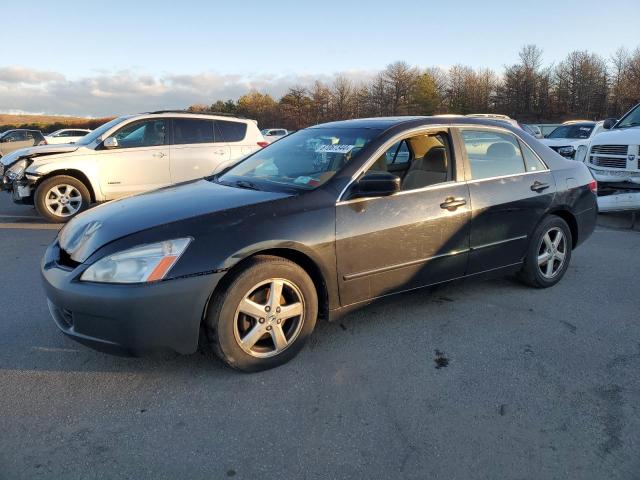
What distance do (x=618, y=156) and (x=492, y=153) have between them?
5.03m

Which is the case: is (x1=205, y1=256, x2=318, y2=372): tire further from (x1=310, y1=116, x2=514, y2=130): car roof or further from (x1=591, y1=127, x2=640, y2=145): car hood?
(x1=591, y1=127, x2=640, y2=145): car hood

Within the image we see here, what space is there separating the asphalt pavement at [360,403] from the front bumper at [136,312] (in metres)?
0.32

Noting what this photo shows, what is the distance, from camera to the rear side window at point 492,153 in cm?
417

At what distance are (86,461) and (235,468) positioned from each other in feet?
2.30

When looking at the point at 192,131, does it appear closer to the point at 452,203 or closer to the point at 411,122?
the point at 411,122

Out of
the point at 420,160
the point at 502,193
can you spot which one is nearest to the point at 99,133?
the point at 420,160

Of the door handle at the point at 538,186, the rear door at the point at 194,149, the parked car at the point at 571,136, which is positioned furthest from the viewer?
the parked car at the point at 571,136

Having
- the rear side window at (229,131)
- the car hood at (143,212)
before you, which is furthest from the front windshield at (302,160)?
the rear side window at (229,131)

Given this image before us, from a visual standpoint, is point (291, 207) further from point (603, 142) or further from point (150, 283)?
point (603, 142)

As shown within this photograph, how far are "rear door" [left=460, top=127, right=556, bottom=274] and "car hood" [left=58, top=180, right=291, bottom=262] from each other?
66.1 inches

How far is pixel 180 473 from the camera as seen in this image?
2.27 m

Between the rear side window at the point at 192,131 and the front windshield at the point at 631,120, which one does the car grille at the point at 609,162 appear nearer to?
the front windshield at the point at 631,120

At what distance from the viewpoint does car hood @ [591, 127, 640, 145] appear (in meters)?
7.88

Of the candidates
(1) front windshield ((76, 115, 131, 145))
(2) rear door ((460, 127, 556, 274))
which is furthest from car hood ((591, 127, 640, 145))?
(1) front windshield ((76, 115, 131, 145))
